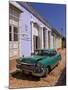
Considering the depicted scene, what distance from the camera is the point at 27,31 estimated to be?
108 inches

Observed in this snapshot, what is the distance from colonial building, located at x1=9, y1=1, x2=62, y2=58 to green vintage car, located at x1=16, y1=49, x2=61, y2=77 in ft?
0.19

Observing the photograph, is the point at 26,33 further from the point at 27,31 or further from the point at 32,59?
the point at 32,59

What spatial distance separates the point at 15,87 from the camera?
267 cm

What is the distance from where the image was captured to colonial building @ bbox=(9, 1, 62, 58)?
267 cm

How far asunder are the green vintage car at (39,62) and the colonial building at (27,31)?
0.19 ft

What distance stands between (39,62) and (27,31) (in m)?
0.38

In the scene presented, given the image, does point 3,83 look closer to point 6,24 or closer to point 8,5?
point 6,24

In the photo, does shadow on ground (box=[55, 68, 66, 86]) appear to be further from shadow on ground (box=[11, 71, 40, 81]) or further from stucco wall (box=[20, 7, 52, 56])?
stucco wall (box=[20, 7, 52, 56])

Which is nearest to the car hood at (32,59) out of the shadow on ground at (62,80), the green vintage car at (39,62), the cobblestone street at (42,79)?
the green vintage car at (39,62)

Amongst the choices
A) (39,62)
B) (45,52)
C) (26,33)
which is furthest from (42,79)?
(26,33)

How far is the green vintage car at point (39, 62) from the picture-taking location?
274 cm

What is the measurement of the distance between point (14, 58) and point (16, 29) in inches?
12.7

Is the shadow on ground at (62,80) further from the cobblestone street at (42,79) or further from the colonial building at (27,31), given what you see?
the colonial building at (27,31)

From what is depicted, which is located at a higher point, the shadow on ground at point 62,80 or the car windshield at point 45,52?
the car windshield at point 45,52
